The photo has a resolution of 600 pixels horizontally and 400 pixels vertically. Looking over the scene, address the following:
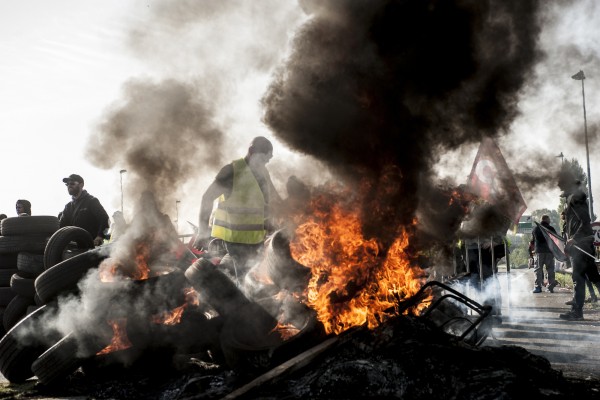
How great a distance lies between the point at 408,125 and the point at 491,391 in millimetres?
3277

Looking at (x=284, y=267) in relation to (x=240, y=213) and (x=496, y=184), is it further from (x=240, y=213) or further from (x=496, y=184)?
(x=496, y=184)

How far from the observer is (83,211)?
9.80m

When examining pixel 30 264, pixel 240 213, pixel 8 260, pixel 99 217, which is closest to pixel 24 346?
pixel 30 264

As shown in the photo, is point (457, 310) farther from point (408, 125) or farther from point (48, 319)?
point (48, 319)

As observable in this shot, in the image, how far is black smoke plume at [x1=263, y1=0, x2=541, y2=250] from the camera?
6.29 m

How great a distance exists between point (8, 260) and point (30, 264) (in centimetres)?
84

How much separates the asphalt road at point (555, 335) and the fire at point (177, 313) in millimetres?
3866

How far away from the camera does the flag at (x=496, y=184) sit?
7.90 m

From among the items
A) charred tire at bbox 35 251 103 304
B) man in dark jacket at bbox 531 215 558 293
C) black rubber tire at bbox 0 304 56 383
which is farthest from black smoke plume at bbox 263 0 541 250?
man in dark jacket at bbox 531 215 558 293

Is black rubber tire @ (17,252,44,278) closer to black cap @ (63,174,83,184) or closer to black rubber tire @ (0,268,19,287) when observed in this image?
black rubber tire @ (0,268,19,287)

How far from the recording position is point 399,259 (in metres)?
5.75

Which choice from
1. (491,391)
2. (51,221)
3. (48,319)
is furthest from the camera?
Result: (51,221)

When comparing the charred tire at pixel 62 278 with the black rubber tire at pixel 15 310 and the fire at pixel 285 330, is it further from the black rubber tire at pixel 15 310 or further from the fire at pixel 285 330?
the fire at pixel 285 330

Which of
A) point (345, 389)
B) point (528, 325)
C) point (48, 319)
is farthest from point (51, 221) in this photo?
point (528, 325)
